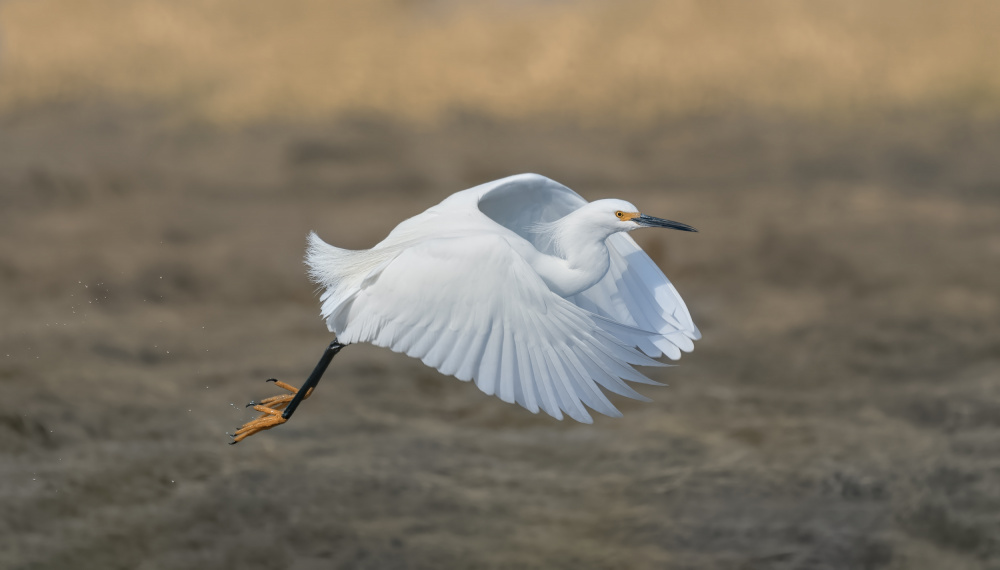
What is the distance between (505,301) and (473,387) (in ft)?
16.4

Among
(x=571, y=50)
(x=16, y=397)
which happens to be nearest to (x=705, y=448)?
(x=571, y=50)

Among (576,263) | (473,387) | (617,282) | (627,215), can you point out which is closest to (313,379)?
(576,263)

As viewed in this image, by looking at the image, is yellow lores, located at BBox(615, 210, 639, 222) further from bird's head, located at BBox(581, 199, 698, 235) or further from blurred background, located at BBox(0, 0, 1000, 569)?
blurred background, located at BBox(0, 0, 1000, 569)

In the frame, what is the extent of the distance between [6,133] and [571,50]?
4.88m

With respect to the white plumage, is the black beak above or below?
above

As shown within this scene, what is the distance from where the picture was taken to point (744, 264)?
8.90 metres

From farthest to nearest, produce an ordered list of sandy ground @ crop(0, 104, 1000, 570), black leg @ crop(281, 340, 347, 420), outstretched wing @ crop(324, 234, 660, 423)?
sandy ground @ crop(0, 104, 1000, 570)
black leg @ crop(281, 340, 347, 420)
outstretched wing @ crop(324, 234, 660, 423)

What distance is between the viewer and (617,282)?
4488 mm

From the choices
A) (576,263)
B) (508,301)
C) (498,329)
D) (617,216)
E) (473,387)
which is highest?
(617,216)

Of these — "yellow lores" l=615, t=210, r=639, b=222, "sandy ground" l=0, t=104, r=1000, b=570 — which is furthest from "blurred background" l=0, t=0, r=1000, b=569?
"yellow lores" l=615, t=210, r=639, b=222

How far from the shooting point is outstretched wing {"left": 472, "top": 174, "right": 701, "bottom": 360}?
438 centimetres

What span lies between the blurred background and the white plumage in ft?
12.3

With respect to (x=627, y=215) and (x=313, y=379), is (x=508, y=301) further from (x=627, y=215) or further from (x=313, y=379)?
(x=313, y=379)

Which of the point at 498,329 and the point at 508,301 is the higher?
the point at 508,301
